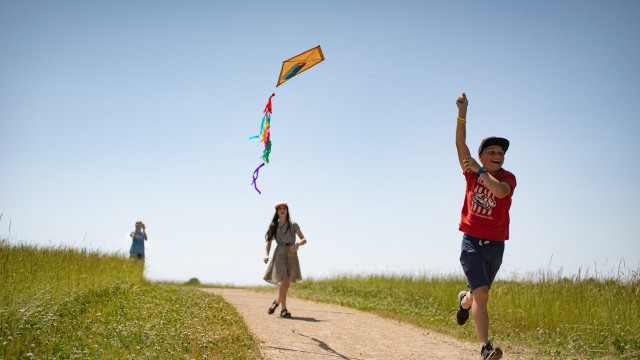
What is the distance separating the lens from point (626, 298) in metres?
9.32

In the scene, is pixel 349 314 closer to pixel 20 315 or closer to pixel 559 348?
pixel 559 348

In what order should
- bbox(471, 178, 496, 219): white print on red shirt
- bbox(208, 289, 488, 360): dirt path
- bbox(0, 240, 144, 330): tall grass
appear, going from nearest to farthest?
1. bbox(471, 178, 496, 219): white print on red shirt
2. bbox(208, 289, 488, 360): dirt path
3. bbox(0, 240, 144, 330): tall grass

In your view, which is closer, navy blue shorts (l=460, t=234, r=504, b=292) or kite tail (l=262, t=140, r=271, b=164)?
navy blue shorts (l=460, t=234, r=504, b=292)

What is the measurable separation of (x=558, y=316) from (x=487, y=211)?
5711 mm

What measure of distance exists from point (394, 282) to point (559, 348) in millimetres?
9546

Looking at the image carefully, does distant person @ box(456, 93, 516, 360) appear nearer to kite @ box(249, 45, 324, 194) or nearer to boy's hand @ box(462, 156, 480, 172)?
boy's hand @ box(462, 156, 480, 172)

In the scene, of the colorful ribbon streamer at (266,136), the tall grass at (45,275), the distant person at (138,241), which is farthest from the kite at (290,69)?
the distant person at (138,241)

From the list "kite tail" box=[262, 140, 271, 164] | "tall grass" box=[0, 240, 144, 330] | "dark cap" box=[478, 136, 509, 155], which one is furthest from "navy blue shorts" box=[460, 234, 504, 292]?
"tall grass" box=[0, 240, 144, 330]

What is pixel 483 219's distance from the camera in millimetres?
5258

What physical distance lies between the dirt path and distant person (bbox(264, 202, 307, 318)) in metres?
0.67

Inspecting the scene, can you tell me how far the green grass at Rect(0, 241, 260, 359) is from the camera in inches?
220

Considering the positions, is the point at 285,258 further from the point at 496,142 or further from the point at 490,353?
the point at 496,142

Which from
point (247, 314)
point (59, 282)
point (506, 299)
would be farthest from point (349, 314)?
point (59, 282)

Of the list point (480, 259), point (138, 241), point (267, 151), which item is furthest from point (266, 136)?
point (138, 241)
